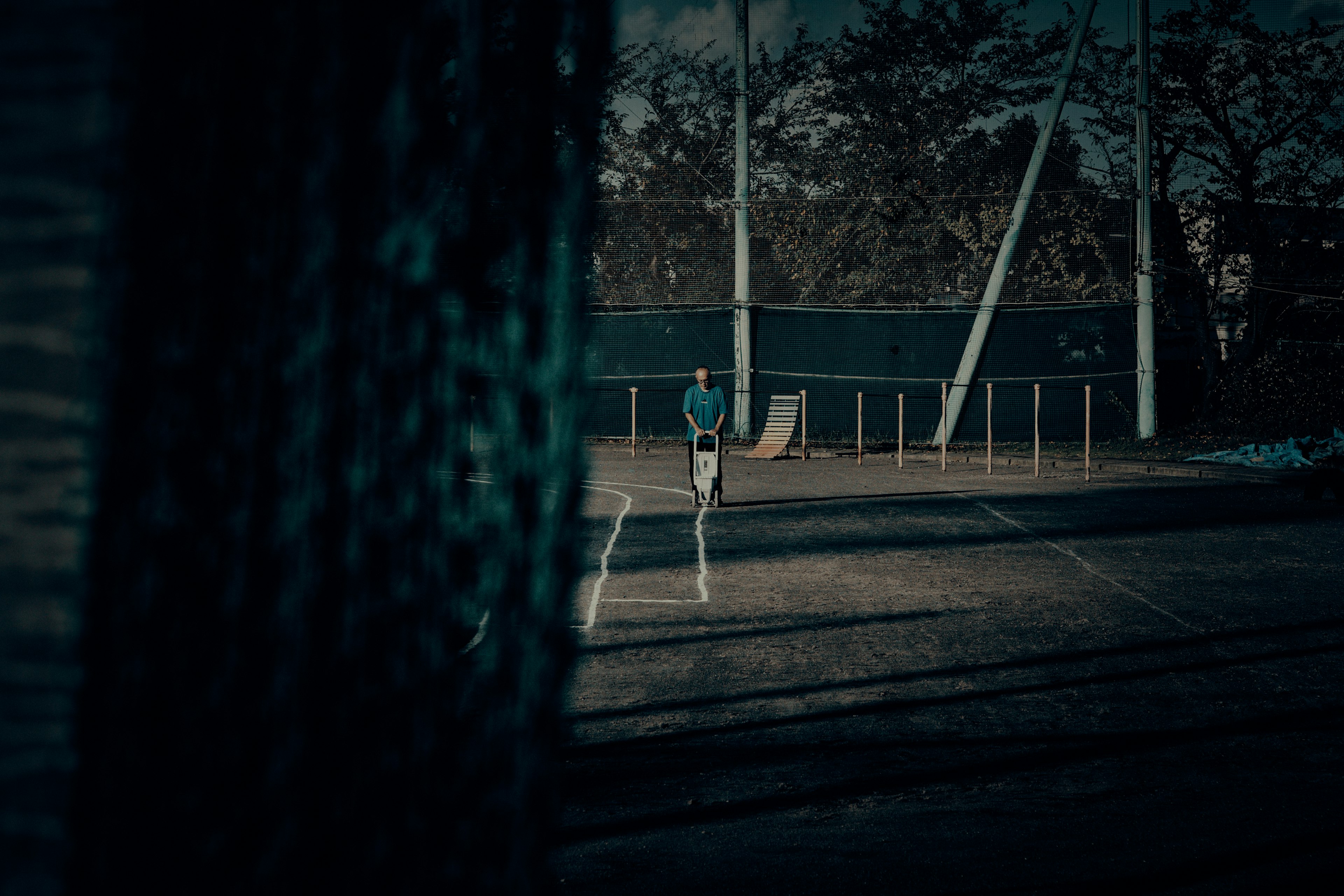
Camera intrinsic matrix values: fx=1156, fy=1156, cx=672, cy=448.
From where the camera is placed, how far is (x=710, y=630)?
25.7ft

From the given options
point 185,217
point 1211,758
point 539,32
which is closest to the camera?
point 185,217

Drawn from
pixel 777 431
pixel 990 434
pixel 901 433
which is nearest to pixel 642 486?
pixel 901 433

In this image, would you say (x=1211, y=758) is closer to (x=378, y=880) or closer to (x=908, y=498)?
(x=378, y=880)

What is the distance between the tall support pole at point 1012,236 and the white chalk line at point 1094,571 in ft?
38.2

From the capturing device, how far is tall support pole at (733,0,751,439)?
27547mm

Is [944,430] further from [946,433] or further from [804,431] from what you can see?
[804,431]

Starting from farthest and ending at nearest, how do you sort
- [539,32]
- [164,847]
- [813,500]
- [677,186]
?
1. [677,186]
2. [813,500]
3. [539,32]
4. [164,847]

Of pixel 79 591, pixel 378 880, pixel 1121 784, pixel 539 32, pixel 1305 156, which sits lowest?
pixel 1121 784

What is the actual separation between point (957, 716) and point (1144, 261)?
23582 millimetres

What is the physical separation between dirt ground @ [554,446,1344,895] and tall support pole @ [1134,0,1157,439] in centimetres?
1511

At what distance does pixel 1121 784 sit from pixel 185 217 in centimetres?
461

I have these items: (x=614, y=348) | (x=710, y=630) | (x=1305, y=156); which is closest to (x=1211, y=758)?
(x=710, y=630)

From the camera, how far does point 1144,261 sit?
26609 mm

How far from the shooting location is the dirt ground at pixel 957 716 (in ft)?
13.0
